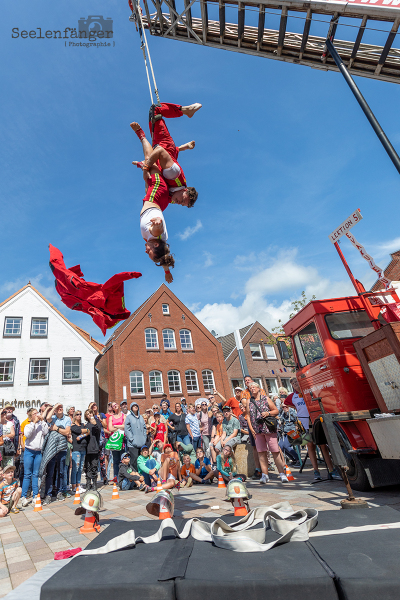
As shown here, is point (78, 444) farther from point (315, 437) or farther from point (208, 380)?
point (208, 380)

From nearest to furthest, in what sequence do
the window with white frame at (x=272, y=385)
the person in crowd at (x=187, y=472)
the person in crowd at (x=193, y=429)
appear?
the person in crowd at (x=187, y=472)
the person in crowd at (x=193, y=429)
the window with white frame at (x=272, y=385)

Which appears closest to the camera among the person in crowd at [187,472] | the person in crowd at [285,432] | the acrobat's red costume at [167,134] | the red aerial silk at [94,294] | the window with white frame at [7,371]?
the acrobat's red costume at [167,134]

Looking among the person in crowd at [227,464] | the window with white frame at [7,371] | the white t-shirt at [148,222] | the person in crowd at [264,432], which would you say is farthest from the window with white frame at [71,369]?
the white t-shirt at [148,222]

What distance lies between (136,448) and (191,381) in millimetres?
17739

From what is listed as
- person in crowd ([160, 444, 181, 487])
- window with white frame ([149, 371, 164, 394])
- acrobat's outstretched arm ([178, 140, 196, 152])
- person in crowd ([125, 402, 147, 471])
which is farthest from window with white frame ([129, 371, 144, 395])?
acrobat's outstretched arm ([178, 140, 196, 152])

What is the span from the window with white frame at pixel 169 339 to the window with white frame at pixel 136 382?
129 inches

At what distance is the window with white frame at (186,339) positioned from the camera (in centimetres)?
2761

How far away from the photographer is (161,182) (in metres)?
4.54

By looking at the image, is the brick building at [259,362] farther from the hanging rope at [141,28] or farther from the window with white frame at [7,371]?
the hanging rope at [141,28]

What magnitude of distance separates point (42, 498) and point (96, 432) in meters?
1.74

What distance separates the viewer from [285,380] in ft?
99.7

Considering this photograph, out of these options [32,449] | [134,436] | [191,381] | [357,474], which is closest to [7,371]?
[191,381]

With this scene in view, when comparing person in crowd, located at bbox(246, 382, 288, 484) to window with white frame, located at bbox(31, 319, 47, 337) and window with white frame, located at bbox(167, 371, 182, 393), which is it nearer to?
window with white frame, located at bbox(167, 371, 182, 393)

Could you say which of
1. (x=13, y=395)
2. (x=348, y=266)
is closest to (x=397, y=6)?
(x=348, y=266)
